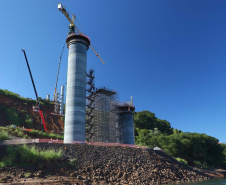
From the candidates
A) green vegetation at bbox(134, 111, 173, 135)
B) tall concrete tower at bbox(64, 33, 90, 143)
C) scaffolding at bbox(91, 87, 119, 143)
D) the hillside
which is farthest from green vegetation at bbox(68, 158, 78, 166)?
green vegetation at bbox(134, 111, 173, 135)

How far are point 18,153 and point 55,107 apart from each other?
173ft

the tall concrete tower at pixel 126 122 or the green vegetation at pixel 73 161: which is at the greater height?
the tall concrete tower at pixel 126 122

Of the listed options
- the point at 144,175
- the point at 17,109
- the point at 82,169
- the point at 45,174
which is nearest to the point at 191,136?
the point at 144,175

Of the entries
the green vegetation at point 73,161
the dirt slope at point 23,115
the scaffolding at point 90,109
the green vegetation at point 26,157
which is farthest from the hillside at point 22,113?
the green vegetation at point 73,161

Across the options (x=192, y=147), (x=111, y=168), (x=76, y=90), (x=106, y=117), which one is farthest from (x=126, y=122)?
(x=111, y=168)

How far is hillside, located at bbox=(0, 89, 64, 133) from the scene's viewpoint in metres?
57.2

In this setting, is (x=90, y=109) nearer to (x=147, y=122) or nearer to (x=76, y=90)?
(x=76, y=90)

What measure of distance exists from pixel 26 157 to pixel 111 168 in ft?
33.7

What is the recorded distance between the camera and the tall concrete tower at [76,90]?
3659 cm

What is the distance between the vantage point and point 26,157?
72.8ft

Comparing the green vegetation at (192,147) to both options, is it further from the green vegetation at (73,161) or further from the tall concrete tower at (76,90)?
the green vegetation at (73,161)

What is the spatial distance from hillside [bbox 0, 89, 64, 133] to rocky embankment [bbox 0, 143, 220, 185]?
36186 mm

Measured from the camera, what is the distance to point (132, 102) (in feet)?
183

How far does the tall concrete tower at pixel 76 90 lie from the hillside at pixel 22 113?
26.9 m
